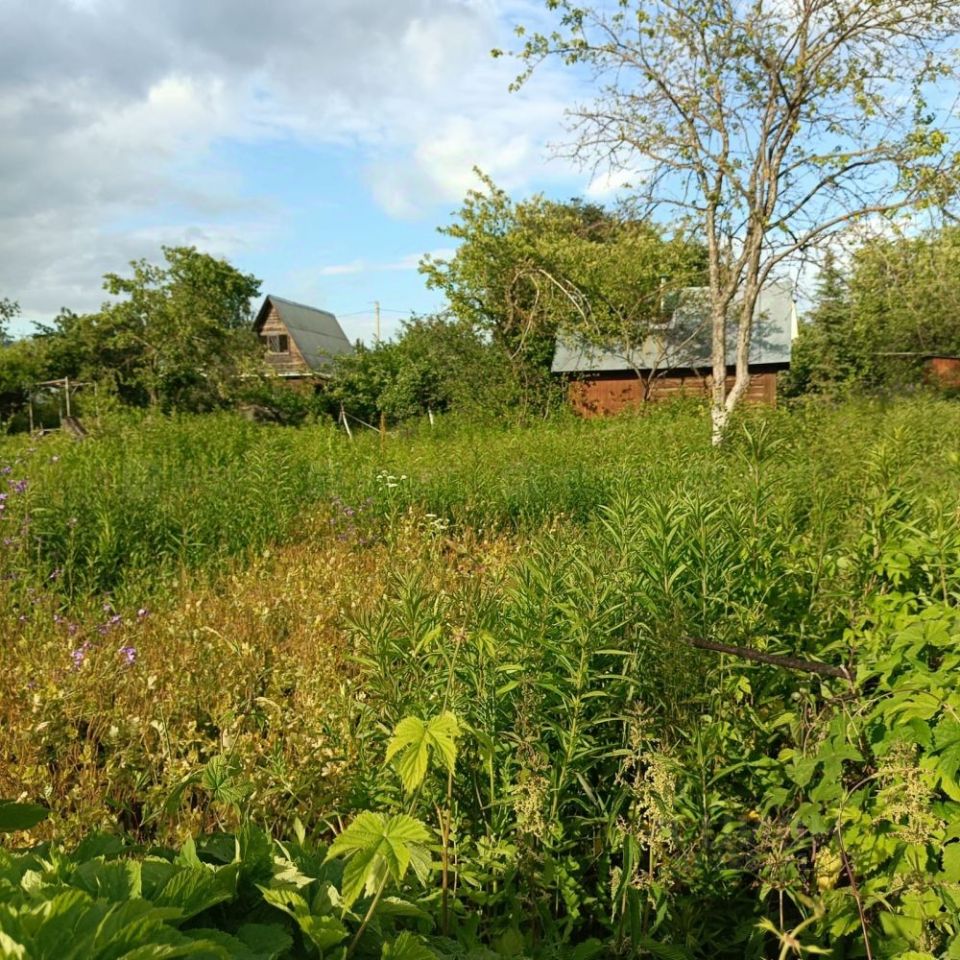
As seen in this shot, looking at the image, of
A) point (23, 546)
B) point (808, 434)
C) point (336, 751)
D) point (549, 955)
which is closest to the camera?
point (549, 955)

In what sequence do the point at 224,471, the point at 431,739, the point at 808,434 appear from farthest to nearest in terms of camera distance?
the point at 808,434 < the point at 224,471 < the point at 431,739

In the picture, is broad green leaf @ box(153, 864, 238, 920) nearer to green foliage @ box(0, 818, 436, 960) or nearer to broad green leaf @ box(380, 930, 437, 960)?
green foliage @ box(0, 818, 436, 960)

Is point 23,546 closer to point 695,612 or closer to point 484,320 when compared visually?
point 695,612

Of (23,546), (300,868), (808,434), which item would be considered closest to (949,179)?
(808,434)

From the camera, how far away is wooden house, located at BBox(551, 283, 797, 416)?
23.4 meters

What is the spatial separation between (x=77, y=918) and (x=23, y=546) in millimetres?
5027

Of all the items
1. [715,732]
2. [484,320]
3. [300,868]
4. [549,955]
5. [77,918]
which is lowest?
[549,955]

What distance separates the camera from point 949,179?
38.8 ft

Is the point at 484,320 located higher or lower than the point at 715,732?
higher

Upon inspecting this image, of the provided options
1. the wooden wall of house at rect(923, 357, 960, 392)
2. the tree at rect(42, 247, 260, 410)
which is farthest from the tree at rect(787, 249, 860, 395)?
the tree at rect(42, 247, 260, 410)

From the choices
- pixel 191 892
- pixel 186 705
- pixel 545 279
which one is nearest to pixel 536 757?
pixel 191 892

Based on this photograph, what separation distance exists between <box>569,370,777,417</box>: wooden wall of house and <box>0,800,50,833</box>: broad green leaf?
890 inches

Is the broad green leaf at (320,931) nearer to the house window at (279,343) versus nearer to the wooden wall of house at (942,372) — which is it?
the wooden wall of house at (942,372)

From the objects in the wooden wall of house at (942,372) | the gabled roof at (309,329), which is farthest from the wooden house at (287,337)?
the wooden wall of house at (942,372)
